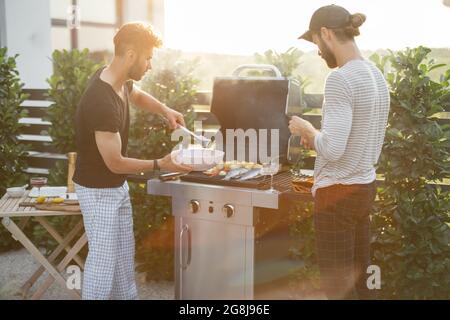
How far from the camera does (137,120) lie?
15.0 feet

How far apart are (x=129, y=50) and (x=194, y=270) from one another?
139 cm

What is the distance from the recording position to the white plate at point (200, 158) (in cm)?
315

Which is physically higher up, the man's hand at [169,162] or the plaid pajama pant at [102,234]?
the man's hand at [169,162]

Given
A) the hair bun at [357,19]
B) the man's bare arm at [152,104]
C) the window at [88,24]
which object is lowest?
the man's bare arm at [152,104]

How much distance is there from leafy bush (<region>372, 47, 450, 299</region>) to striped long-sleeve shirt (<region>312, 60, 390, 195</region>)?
3.25 feet

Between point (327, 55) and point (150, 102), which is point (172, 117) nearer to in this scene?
point (150, 102)

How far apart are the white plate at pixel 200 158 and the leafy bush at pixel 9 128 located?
287cm

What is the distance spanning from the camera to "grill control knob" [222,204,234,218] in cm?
312

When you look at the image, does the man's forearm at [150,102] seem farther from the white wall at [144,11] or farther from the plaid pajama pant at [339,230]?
the white wall at [144,11]

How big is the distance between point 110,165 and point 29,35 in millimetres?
4880

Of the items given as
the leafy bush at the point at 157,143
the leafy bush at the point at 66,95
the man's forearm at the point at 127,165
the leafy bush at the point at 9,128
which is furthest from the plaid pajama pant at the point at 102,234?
the leafy bush at the point at 9,128

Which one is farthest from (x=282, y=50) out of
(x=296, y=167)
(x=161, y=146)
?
(x=161, y=146)

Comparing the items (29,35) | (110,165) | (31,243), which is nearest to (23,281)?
(31,243)
